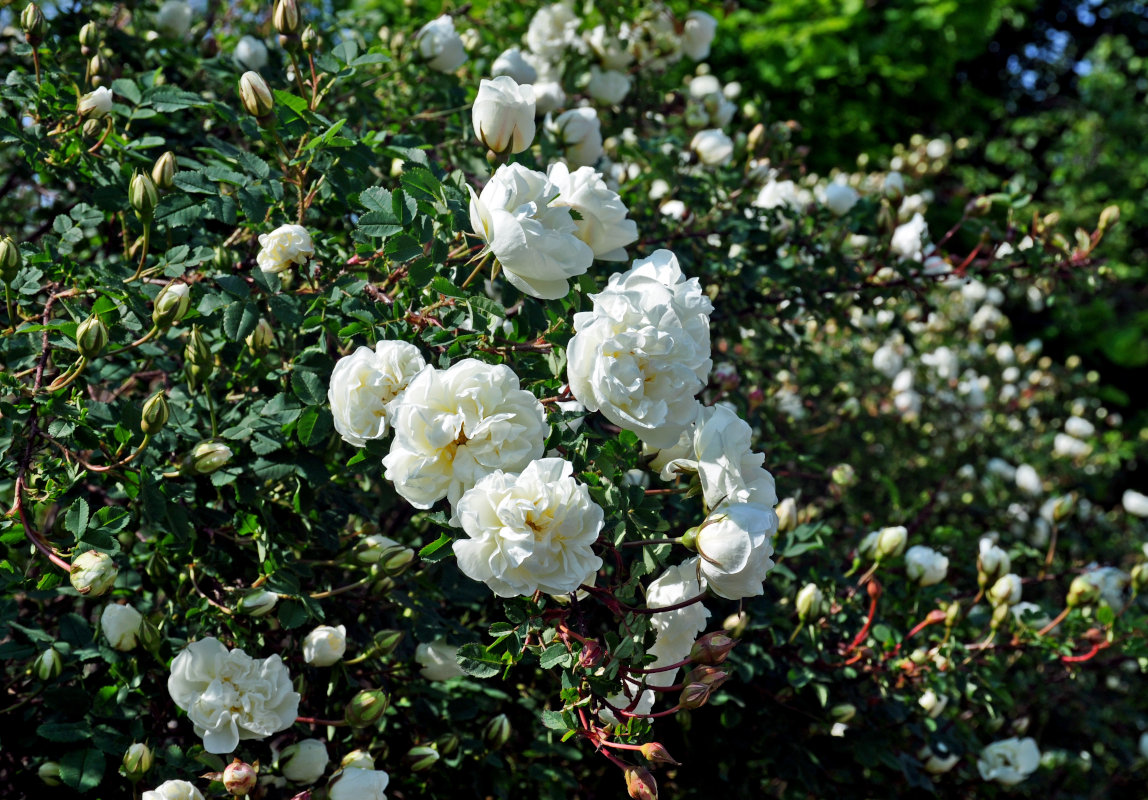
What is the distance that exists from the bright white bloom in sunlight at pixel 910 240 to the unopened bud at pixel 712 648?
127 cm

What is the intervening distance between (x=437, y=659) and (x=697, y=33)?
1.96 metres

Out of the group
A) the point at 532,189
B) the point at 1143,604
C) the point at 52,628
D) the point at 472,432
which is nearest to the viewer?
the point at 472,432

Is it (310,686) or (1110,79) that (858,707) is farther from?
(1110,79)

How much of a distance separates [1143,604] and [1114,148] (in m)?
5.10

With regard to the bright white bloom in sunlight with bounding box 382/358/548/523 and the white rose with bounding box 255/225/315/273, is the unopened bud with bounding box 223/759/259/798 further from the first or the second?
the white rose with bounding box 255/225/315/273

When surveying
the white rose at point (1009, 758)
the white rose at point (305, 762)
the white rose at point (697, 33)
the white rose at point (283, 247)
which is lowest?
the white rose at point (1009, 758)

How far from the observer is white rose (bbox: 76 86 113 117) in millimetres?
1461

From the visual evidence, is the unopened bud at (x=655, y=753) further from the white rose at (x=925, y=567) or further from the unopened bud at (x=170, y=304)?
the white rose at (x=925, y=567)

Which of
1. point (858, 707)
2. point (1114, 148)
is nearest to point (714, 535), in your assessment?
point (858, 707)

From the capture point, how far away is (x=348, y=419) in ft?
3.48

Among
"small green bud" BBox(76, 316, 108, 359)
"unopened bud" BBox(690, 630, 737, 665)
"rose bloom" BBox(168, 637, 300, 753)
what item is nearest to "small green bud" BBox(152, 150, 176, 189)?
"small green bud" BBox(76, 316, 108, 359)

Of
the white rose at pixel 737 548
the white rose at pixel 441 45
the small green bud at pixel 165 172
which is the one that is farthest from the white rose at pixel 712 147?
the white rose at pixel 737 548

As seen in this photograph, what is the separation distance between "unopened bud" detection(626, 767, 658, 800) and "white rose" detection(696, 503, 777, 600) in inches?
8.8

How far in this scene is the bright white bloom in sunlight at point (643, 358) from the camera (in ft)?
3.24
